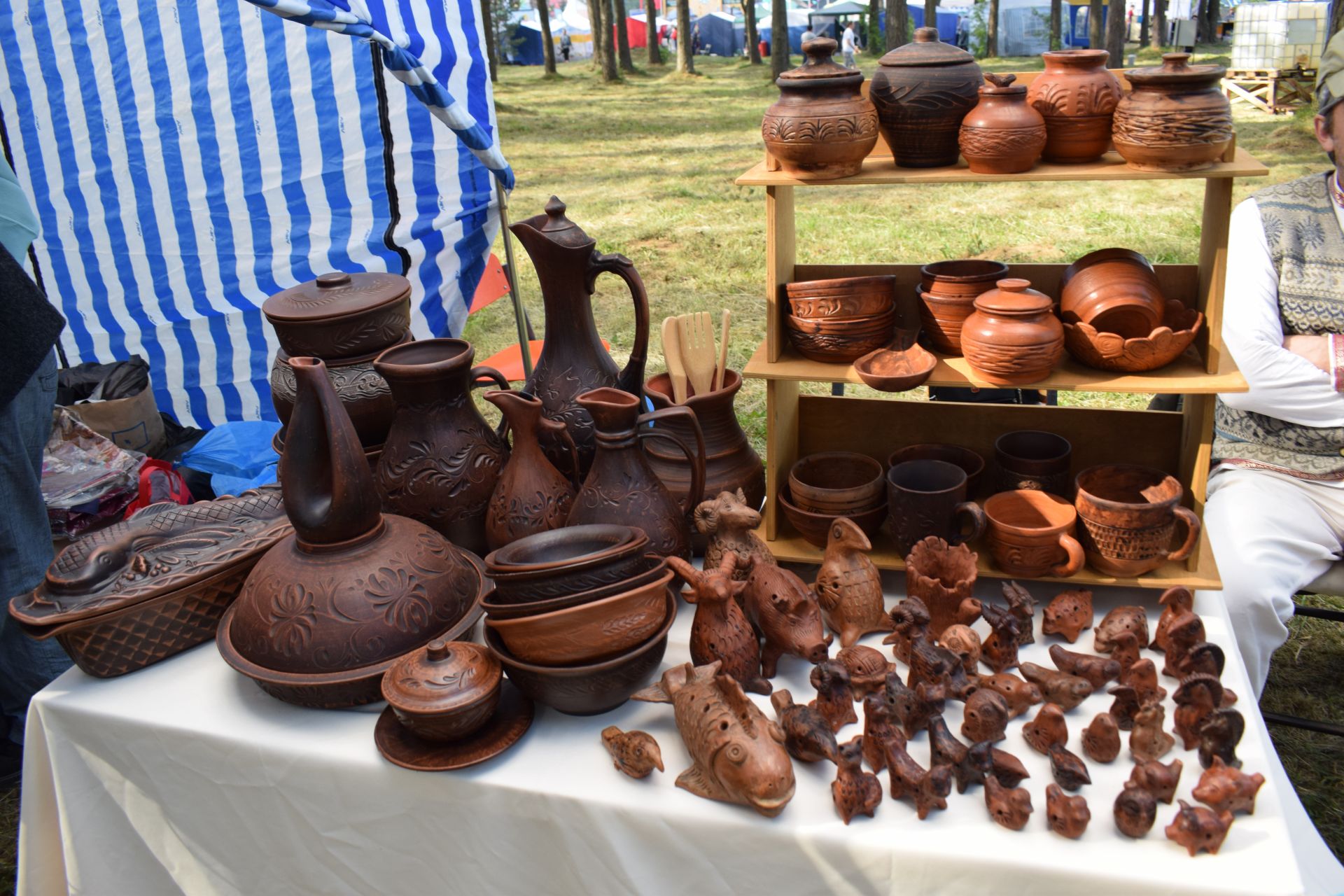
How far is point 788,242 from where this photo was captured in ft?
6.79

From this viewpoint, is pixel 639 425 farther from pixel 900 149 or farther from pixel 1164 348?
pixel 1164 348

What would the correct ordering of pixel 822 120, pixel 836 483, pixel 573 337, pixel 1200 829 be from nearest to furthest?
pixel 1200 829
pixel 822 120
pixel 573 337
pixel 836 483

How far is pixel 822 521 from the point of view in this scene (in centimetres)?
192

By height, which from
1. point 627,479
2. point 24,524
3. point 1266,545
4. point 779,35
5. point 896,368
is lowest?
point 1266,545

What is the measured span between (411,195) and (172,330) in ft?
4.03

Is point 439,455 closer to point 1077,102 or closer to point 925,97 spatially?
point 925,97

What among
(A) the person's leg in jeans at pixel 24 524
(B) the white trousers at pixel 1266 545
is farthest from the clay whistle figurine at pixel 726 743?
(A) the person's leg in jeans at pixel 24 524

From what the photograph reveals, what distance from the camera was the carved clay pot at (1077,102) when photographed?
170 cm

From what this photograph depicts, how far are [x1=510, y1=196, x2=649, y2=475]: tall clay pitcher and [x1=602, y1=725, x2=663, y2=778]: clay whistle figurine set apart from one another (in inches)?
26.5

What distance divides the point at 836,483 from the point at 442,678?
3.41 feet

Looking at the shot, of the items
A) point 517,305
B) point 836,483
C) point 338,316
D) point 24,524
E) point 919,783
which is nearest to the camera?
point 919,783

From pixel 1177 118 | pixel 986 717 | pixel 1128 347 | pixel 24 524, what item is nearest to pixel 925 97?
pixel 1177 118

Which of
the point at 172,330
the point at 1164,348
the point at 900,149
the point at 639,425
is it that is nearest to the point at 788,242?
the point at 900,149

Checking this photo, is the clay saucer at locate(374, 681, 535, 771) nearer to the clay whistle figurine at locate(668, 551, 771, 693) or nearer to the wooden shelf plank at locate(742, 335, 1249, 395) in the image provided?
the clay whistle figurine at locate(668, 551, 771, 693)
